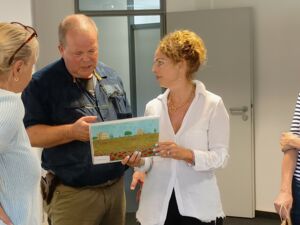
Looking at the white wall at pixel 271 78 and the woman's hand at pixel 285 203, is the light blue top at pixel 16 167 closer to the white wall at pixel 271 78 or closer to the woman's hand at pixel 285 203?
the woman's hand at pixel 285 203

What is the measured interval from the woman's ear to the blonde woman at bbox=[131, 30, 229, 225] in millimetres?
715

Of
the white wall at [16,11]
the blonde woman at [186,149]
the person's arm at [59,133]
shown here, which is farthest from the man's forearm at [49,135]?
the white wall at [16,11]

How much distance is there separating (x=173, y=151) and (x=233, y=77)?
2620 mm

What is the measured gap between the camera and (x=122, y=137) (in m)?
1.79

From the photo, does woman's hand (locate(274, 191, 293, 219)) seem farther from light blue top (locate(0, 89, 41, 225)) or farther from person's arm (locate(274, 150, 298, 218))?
light blue top (locate(0, 89, 41, 225))

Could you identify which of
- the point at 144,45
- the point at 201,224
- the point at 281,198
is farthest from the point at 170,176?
the point at 144,45

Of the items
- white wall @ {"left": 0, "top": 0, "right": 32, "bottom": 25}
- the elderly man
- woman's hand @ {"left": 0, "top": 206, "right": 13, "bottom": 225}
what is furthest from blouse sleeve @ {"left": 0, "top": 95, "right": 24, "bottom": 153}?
white wall @ {"left": 0, "top": 0, "right": 32, "bottom": 25}

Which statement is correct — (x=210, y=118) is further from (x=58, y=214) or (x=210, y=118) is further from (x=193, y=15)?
(x=193, y=15)

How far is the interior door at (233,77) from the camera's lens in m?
4.21

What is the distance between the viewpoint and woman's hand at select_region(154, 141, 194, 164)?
1.83 m

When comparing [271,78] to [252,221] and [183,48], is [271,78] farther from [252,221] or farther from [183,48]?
[183,48]

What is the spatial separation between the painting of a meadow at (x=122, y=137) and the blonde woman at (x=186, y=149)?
0.34 ft

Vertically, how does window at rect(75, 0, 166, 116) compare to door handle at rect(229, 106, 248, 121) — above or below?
above

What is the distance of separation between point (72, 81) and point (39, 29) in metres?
2.77
